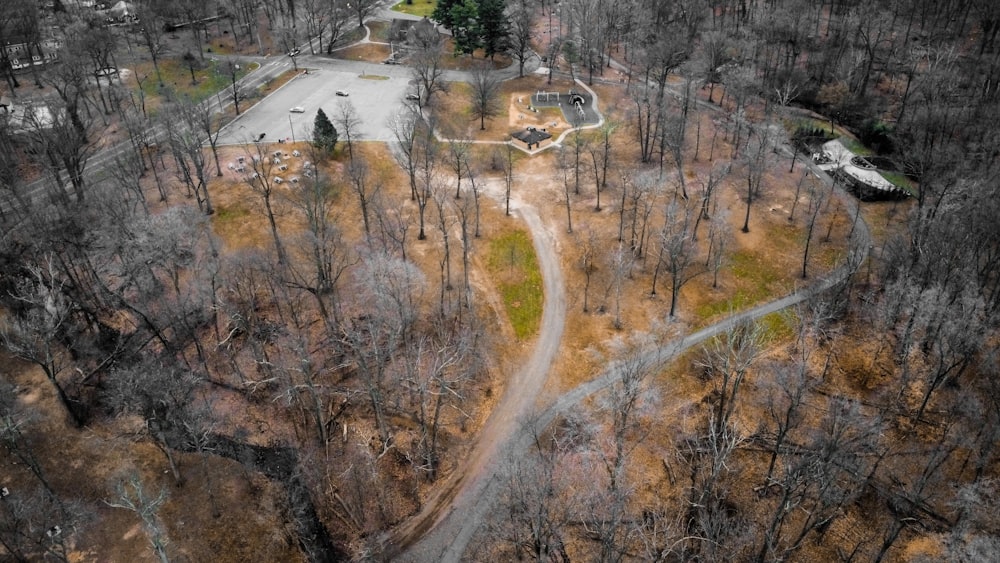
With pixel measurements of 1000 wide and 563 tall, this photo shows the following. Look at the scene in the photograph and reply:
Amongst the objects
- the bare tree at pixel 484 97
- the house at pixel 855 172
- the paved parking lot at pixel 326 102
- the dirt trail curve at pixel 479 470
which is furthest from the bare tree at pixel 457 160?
the house at pixel 855 172

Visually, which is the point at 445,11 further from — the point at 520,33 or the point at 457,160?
the point at 457,160

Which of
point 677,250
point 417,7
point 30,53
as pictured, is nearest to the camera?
point 677,250

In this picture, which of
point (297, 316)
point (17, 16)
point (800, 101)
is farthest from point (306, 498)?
point (17, 16)

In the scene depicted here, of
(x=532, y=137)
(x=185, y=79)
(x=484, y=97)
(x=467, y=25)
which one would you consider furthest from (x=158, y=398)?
(x=467, y=25)

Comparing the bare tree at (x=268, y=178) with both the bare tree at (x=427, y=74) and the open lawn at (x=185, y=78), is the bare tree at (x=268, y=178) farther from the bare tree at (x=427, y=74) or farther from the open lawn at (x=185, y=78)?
the bare tree at (x=427, y=74)

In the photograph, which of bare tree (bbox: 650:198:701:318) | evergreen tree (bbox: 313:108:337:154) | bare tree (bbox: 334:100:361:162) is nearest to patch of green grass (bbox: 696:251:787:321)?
bare tree (bbox: 650:198:701:318)
